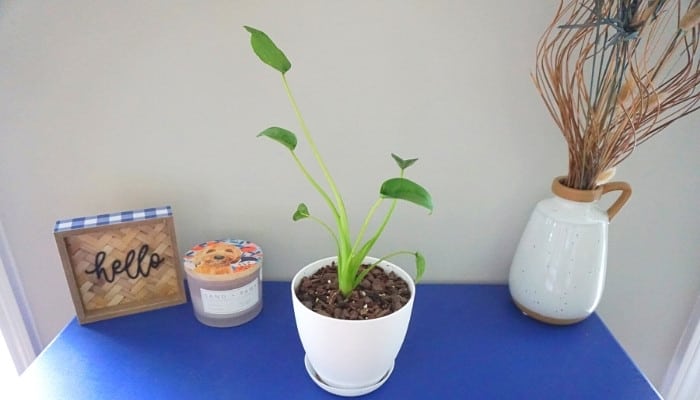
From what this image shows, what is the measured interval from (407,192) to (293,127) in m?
0.31

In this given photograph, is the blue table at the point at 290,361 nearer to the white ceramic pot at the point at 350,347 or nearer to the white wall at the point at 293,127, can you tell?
the white ceramic pot at the point at 350,347

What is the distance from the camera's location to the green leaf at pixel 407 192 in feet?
1.62

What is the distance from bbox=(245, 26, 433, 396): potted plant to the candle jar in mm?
113

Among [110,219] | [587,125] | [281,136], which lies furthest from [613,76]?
[110,219]

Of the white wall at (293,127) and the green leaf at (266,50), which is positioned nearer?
the green leaf at (266,50)

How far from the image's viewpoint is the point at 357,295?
61 cm

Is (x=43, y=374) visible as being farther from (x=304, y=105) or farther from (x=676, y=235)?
(x=676, y=235)

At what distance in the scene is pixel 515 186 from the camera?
792 millimetres

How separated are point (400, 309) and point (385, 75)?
0.37 metres

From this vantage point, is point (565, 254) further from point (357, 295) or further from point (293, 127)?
point (293, 127)

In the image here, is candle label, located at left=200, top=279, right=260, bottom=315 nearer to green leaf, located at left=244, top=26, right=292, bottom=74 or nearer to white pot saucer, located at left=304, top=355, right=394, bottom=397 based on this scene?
white pot saucer, located at left=304, top=355, right=394, bottom=397

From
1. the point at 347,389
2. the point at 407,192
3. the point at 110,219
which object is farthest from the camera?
the point at 110,219

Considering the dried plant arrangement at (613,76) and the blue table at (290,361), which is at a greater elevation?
the dried plant arrangement at (613,76)

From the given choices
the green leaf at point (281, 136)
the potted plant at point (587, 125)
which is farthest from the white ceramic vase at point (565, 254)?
the green leaf at point (281, 136)
